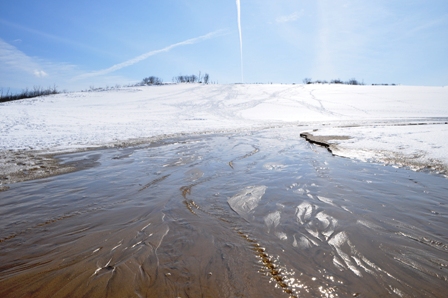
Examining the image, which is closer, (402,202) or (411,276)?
(411,276)

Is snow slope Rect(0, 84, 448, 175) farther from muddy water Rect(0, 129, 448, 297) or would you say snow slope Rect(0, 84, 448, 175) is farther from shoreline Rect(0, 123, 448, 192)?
muddy water Rect(0, 129, 448, 297)

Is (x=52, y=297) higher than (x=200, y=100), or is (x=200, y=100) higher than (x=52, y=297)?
(x=200, y=100)

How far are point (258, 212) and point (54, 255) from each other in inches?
98.7

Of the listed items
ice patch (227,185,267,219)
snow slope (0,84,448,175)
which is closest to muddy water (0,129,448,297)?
ice patch (227,185,267,219)

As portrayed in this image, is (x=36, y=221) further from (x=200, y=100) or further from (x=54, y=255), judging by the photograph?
(x=200, y=100)

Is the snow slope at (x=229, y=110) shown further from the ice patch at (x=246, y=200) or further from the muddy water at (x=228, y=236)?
the ice patch at (x=246, y=200)

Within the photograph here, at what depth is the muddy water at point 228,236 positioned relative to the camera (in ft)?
6.59

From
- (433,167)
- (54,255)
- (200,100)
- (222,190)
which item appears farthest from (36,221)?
(200,100)

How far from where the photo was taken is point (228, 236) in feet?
9.22

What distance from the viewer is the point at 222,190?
450 cm

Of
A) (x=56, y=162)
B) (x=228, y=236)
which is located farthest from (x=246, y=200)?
(x=56, y=162)

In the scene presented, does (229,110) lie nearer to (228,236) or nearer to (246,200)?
(246,200)

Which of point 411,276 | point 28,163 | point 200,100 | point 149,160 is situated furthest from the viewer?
point 200,100

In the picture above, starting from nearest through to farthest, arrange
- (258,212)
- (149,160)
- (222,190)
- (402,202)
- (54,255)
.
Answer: (54,255) < (258,212) < (402,202) < (222,190) < (149,160)
